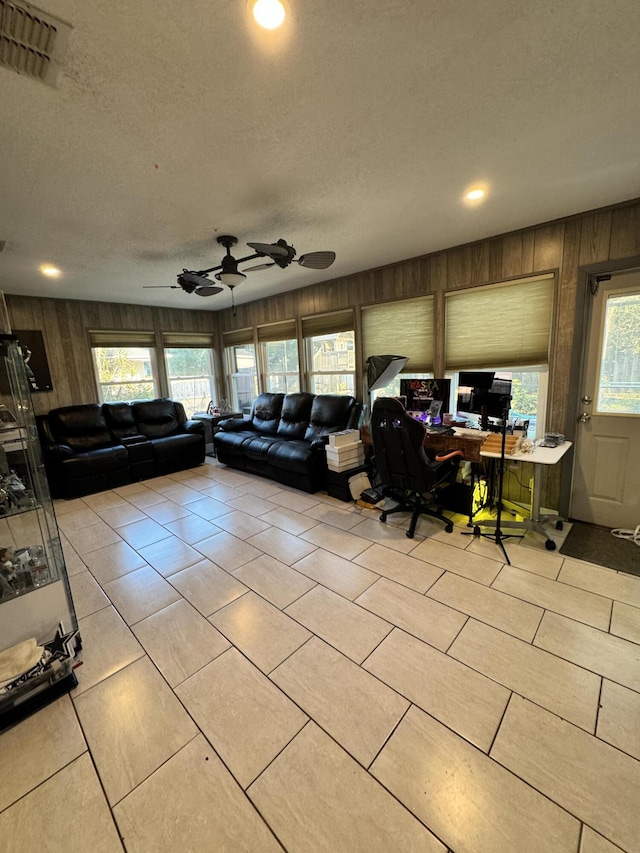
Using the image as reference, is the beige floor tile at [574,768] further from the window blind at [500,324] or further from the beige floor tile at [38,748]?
the window blind at [500,324]

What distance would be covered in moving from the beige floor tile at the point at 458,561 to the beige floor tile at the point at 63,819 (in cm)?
205

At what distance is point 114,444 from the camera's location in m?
4.86

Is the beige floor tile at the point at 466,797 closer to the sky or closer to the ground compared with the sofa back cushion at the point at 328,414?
closer to the ground

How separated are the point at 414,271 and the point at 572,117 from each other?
6.91 ft

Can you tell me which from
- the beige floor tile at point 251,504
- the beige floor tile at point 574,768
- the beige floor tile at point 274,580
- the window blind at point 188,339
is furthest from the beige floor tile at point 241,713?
the window blind at point 188,339

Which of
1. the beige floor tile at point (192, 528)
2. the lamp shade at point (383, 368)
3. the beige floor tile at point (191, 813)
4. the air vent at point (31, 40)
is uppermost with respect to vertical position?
the air vent at point (31, 40)

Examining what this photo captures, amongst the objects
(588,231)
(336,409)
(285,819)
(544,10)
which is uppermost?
(544,10)

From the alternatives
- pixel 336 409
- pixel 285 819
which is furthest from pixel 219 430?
pixel 285 819

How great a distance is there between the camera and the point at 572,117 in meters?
1.61

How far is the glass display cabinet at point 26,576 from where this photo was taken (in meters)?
1.53

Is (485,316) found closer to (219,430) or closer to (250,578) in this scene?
(250,578)

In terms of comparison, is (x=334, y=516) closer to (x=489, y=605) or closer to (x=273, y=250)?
(x=489, y=605)

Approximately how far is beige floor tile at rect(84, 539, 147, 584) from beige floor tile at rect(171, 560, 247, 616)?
43 centimetres

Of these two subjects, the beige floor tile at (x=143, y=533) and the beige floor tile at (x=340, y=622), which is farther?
the beige floor tile at (x=143, y=533)
